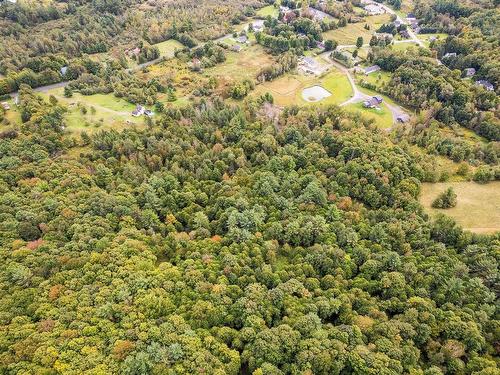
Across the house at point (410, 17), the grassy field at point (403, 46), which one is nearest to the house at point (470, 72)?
the grassy field at point (403, 46)

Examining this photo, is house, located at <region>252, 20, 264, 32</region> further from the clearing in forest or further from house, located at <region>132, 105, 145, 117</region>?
house, located at <region>132, 105, 145, 117</region>

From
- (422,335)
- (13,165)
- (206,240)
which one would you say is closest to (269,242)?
(206,240)

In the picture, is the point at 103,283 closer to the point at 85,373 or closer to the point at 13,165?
the point at 85,373

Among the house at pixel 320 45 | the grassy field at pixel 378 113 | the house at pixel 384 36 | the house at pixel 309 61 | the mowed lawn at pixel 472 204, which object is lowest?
the mowed lawn at pixel 472 204

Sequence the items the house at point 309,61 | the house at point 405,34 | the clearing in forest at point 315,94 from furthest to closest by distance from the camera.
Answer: the house at point 405,34 → the house at point 309,61 → the clearing in forest at point 315,94

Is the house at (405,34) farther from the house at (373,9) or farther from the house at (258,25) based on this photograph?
the house at (258,25)

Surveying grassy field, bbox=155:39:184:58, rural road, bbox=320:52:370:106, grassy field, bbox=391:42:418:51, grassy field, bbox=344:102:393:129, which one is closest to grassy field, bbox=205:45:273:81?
grassy field, bbox=155:39:184:58

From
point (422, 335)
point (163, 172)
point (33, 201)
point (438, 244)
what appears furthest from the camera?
point (163, 172)
